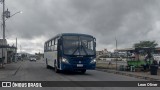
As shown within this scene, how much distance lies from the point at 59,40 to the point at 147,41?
129622 mm

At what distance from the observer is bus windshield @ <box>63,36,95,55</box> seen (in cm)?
2770

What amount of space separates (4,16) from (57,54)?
2472cm

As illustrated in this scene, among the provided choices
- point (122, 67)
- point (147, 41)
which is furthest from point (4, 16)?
point (147, 41)

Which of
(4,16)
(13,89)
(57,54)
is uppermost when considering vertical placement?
(4,16)

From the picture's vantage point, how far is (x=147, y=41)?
6068 inches

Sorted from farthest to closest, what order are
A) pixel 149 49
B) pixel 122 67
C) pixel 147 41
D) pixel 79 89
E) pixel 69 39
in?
pixel 147 41
pixel 122 67
pixel 149 49
pixel 69 39
pixel 79 89

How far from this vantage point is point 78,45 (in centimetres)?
2784

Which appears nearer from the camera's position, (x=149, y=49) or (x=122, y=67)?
(x=149, y=49)

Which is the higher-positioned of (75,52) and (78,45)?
(78,45)

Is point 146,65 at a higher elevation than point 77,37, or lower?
lower

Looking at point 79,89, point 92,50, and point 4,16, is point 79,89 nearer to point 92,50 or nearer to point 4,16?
point 92,50

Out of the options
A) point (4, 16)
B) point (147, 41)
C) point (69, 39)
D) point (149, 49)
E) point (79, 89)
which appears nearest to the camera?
point (79, 89)

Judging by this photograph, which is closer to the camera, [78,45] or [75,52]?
[75,52]

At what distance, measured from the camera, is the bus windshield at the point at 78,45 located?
90.9 feet
